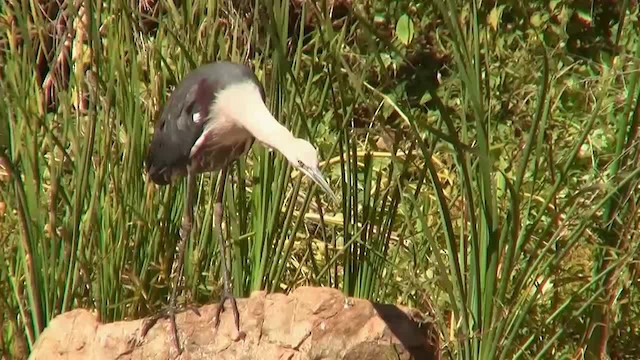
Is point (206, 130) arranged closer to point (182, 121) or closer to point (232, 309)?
point (182, 121)

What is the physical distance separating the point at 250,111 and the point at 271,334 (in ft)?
1.75

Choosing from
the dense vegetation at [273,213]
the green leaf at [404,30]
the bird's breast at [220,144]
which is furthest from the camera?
the green leaf at [404,30]

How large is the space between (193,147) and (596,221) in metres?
1.00

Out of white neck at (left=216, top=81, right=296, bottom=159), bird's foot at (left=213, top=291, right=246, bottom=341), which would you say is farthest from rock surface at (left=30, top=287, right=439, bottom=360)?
white neck at (left=216, top=81, right=296, bottom=159)

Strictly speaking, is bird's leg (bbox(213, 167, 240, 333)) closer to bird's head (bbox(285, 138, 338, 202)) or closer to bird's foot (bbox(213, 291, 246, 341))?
bird's foot (bbox(213, 291, 246, 341))

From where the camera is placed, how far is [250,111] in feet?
8.98

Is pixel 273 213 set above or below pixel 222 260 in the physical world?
above

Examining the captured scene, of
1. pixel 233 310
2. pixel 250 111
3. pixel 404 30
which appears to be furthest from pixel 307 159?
pixel 404 30

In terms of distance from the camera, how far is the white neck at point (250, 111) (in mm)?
2629

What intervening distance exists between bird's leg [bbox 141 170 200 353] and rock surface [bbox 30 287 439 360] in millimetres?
15

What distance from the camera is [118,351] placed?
263cm

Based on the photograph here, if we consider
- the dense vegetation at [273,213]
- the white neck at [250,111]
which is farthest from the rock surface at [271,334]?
the white neck at [250,111]

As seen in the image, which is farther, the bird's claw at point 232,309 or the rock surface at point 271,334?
the bird's claw at point 232,309

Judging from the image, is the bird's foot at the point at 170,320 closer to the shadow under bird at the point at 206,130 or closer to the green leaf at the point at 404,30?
the shadow under bird at the point at 206,130
